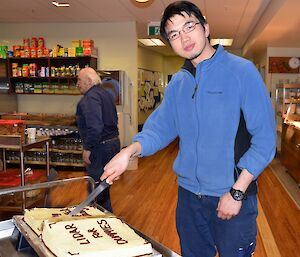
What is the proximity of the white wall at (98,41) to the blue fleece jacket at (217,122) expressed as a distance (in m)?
4.99

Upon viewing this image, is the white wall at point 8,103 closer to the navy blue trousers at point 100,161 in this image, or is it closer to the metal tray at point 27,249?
the navy blue trousers at point 100,161

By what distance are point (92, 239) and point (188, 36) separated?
829 millimetres

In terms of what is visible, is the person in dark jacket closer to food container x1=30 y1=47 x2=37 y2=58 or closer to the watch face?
the watch face

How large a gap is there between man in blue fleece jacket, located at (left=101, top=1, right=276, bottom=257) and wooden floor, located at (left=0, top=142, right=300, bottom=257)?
931mm

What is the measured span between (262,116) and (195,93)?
Result: 0.29 meters

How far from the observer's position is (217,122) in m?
1.41

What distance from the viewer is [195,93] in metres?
1.47

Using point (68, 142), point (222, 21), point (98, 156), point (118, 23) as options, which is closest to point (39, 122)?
point (68, 142)

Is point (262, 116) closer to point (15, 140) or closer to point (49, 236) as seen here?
point (49, 236)

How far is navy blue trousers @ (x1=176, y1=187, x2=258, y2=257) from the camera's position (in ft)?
4.72

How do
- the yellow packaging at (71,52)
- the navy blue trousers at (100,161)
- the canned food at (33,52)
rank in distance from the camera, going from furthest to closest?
the canned food at (33,52) → the yellow packaging at (71,52) → the navy blue trousers at (100,161)

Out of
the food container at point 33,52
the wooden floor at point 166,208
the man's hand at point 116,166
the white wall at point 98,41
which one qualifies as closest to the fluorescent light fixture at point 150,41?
the white wall at point 98,41

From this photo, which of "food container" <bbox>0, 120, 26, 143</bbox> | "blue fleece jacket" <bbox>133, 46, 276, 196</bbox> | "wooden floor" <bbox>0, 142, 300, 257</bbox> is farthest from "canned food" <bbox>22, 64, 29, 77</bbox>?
"blue fleece jacket" <bbox>133, 46, 276, 196</bbox>

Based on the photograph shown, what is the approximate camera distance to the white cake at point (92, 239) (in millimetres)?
943
